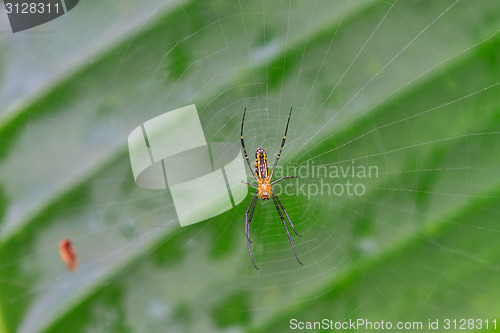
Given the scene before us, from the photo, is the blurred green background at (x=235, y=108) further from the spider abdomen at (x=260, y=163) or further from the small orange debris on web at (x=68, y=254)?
the spider abdomen at (x=260, y=163)

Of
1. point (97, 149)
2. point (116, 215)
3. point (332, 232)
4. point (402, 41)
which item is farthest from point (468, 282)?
point (97, 149)

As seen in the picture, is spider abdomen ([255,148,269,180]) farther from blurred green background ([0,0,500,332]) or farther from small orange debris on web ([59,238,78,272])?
small orange debris on web ([59,238,78,272])

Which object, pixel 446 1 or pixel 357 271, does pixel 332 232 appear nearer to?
pixel 357 271

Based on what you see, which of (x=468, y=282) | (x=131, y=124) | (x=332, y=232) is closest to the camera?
(x=468, y=282)

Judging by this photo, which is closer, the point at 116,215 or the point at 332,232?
the point at 116,215

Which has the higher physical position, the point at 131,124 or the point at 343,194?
the point at 131,124

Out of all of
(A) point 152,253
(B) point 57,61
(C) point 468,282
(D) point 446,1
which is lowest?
(C) point 468,282

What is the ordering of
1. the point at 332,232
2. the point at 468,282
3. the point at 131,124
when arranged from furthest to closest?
the point at 332,232, the point at 131,124, the point at 468,282
